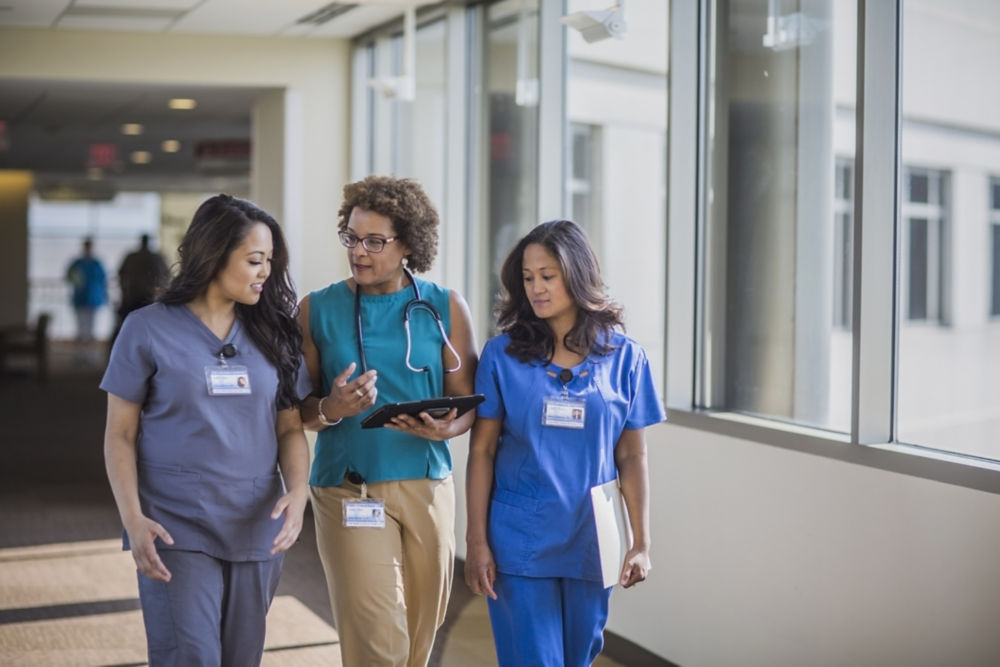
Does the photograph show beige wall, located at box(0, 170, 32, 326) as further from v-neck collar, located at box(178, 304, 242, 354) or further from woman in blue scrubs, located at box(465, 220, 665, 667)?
woman in blue scrubs, located at box(465, 220, 665, 667)

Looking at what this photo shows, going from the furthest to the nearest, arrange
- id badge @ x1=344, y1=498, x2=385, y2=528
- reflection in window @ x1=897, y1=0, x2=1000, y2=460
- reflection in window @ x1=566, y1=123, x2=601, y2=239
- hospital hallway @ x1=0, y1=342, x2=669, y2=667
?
reflection in window @ x1=897, y1=0, x2=1000, y2=460, reflection in window @ x1=566, y1=123, x2=601, y2=239, hospital hallway @ x1=0, y1=342, x2=669, y2=667, id badge @ x1=344, y1=498, x2=385, y2=528

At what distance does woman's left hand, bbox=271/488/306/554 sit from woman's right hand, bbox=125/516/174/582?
0.80ft

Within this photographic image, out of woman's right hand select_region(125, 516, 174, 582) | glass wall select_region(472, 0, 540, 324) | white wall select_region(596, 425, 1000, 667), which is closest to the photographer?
woman's right hand select_region(125, 516, 174, 582)

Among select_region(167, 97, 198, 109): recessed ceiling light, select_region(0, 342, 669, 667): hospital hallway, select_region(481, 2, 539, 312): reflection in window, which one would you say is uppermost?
select_region(167, 97, 198, 109): recessed ceiling light

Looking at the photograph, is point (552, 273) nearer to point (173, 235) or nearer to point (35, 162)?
point (35, 162)

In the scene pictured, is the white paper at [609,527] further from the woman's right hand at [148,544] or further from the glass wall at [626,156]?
the glass wall at [626,156]

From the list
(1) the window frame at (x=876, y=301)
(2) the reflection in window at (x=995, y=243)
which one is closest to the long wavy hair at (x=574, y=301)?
(1) the window frame at (x=876, y=301)

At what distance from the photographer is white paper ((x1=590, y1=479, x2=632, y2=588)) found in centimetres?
254

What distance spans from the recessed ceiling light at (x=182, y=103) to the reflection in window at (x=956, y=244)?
300 inches

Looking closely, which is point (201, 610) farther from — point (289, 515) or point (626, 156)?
point (626, 156)

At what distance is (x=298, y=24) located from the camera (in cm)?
688

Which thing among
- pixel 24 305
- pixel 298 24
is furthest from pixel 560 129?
pixel 24 305

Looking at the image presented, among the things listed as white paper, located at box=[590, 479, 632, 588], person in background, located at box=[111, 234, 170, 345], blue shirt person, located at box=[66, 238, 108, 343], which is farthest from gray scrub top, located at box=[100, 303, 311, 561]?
blue shirt person, located at box=[66, 238, 108, 343]

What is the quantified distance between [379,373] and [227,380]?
41 cm
